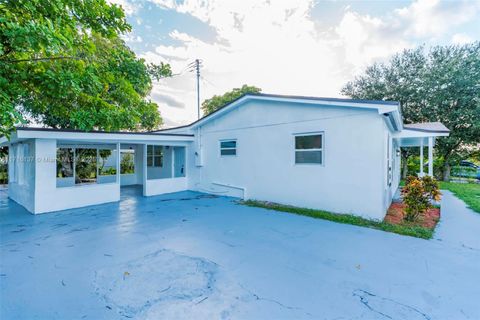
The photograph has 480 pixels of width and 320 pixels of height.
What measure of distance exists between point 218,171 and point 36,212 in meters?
6.51

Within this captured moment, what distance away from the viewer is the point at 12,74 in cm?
446

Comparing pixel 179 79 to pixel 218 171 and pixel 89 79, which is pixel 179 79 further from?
pixel 89 79

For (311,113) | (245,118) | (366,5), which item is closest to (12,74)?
(245,118)

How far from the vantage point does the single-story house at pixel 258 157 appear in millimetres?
6227

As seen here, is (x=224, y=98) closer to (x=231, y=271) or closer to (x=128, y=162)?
(x=128, y=162)

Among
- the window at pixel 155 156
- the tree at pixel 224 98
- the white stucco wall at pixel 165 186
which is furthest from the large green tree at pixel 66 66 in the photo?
the tree at pixel 224 98

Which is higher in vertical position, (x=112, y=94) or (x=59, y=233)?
(x=112, y=94)

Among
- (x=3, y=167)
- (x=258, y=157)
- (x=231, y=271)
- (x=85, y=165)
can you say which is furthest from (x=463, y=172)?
(x=3, y=167)

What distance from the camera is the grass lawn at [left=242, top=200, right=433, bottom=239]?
16.8 ft

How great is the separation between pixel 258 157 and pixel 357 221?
4.14 metres

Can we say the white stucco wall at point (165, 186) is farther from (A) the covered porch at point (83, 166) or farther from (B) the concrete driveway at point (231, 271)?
(B) the concrete driveway at point (231, 271)

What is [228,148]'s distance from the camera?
10086 millimetres

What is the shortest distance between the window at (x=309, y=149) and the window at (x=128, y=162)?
10875mm

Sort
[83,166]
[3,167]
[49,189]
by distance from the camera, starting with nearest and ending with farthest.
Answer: [49,189]
[83,166]
[3,167]
